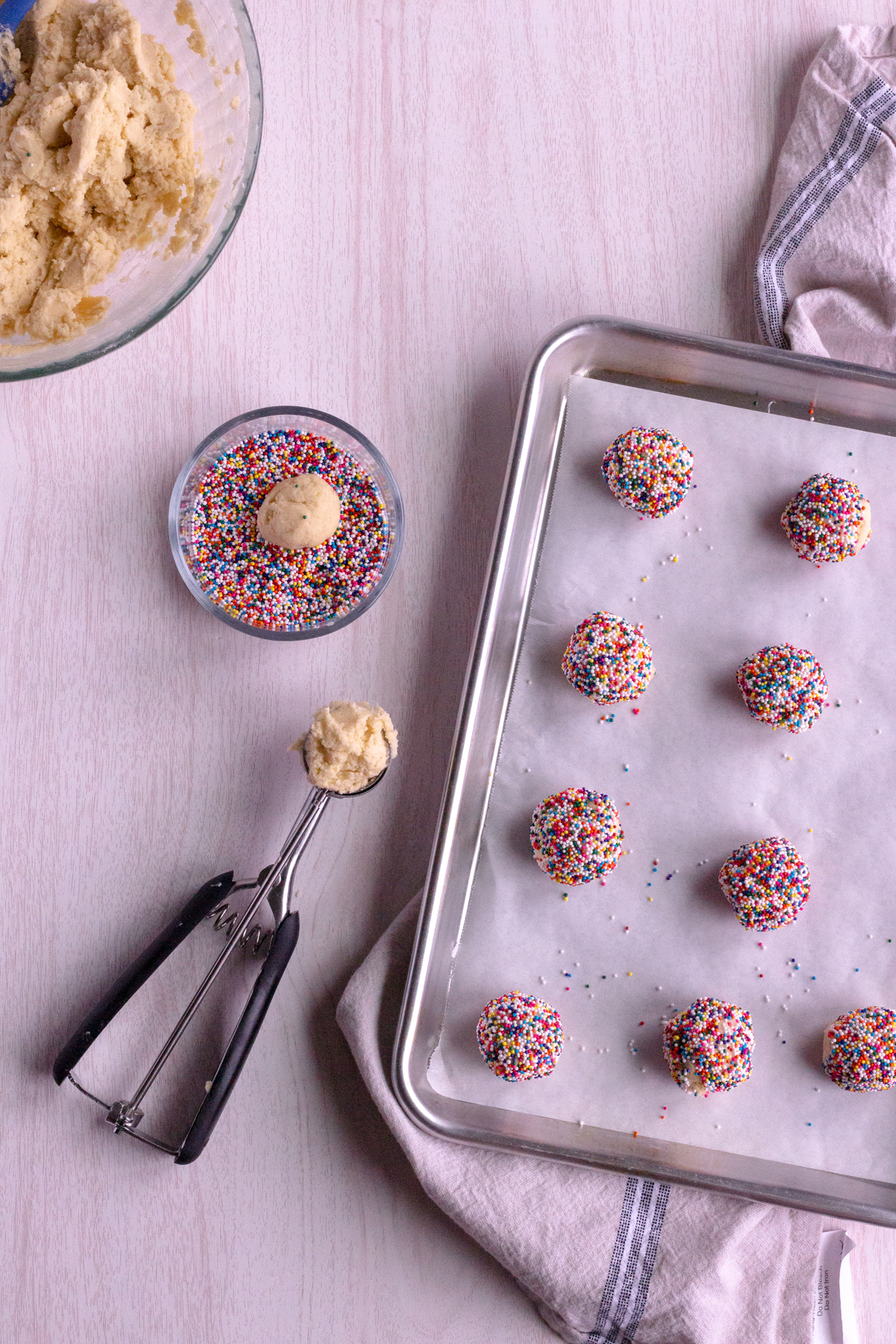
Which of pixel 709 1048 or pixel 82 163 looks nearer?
pixel 82 163

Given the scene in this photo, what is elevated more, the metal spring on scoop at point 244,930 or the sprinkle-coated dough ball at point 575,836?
the sprinkle-coated dough ball at point 575,836

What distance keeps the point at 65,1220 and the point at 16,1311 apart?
10cm

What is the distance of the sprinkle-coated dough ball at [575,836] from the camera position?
97 cm

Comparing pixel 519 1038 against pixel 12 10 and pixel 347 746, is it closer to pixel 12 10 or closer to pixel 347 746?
pixel 347 746

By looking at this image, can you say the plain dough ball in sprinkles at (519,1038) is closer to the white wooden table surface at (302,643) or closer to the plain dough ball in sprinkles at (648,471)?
the white wooden table surface at (302,643)

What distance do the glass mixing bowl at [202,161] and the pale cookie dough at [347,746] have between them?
376mm

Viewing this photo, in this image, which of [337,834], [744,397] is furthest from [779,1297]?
[744,397]

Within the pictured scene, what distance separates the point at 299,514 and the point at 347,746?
22cm

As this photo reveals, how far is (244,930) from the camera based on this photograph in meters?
0.98

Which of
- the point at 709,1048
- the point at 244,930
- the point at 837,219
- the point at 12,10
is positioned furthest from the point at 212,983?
the point at 837,219

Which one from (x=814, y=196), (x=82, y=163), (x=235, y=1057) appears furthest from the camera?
(x=814, y=196)

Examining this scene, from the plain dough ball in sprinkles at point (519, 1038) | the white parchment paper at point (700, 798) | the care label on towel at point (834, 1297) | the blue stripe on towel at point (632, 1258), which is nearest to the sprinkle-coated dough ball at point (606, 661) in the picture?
the white parchment paper at point (700, 798)

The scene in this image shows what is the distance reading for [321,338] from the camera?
1044 millimetres

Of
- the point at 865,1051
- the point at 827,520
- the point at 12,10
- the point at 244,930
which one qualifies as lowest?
the point at 865,1051
